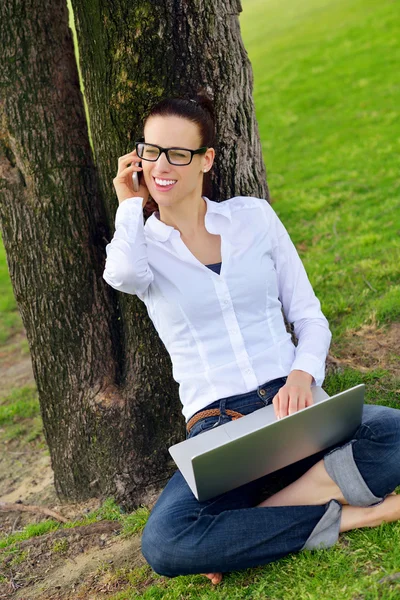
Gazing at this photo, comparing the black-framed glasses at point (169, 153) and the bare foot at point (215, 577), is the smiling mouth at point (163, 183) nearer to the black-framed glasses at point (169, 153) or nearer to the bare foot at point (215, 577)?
the black-framed glasses at point (169, 153)

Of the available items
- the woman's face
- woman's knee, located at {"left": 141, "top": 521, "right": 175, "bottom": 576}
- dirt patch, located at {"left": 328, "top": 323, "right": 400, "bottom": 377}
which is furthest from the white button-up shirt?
dirt patch, located at {"left": 328, "top": 323, "right": 400, "bottom": 377}

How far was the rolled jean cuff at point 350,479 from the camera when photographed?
8.87 feet

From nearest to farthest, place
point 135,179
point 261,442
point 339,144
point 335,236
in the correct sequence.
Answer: point 261,442
point 135,179
point 335,236
point 339,144

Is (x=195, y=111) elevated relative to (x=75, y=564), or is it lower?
elevated

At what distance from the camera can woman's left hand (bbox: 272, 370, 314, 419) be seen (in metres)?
2.74

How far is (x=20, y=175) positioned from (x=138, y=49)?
2.94 feet

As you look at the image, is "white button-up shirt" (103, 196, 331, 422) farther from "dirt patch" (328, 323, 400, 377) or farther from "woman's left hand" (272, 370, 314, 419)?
"dirt patch" (328, 323, 400, 377)

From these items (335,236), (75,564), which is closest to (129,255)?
(75,564)

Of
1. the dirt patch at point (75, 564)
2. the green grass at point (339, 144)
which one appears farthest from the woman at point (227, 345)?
the green grass at point (339, 144)

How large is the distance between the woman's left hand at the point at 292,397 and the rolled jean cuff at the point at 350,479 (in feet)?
0.80

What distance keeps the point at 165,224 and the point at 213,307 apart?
452 mm

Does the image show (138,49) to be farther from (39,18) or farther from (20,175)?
(20,175)

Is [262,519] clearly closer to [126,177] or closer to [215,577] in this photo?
[215,577]

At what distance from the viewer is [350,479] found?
8.89 feet
